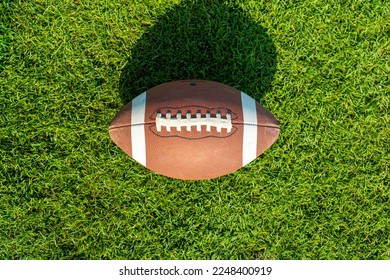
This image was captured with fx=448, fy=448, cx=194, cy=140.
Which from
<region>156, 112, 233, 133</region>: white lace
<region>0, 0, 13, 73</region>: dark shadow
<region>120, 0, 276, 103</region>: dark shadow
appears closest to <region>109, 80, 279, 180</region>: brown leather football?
<region>156, 112, 233, 133</region>: white lace

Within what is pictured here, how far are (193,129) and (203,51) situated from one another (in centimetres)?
89

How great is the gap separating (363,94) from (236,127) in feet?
4.07

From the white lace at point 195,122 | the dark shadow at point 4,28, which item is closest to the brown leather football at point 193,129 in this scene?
the white lace at point 195,122

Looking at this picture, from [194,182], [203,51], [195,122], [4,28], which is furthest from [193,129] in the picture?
[4,28]

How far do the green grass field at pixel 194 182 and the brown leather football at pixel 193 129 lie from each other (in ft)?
1.56

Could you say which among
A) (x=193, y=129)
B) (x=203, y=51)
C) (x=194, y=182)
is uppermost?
(x=203, y=51)

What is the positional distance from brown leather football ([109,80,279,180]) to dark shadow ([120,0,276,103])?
1.41 feet

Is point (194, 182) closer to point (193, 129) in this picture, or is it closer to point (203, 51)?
point (193, 129)

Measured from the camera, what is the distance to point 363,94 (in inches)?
137

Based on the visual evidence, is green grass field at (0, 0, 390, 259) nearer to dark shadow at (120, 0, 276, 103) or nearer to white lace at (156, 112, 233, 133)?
dark shadow at (120, 0, 276, 103)

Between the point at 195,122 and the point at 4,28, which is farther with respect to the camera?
the point at 4,28

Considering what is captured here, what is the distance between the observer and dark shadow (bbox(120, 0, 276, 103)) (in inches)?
135

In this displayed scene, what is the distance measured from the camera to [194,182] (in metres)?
3.43
